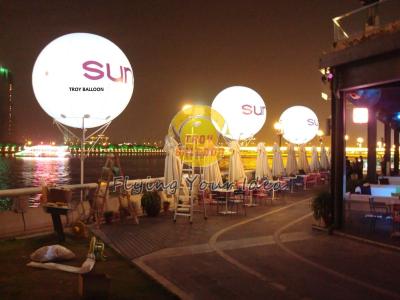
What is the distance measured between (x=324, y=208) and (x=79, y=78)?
640cm

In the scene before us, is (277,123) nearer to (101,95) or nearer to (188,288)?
(101,95)

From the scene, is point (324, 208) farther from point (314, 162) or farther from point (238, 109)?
point (314, 162)

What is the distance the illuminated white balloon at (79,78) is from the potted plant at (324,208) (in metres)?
5.31

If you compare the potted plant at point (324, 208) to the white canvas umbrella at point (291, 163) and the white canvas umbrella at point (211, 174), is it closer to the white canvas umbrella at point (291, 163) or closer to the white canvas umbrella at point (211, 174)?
the white canvas umbrella at point (211, 174)

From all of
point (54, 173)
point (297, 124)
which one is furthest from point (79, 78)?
point (54, 173)

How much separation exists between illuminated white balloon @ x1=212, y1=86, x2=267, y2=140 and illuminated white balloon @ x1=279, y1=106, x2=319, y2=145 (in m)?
5.19

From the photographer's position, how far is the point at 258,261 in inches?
310

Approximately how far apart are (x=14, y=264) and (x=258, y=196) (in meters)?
10.1

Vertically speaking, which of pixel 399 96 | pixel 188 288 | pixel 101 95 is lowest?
pixel 188 288

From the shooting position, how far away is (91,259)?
7.01 m

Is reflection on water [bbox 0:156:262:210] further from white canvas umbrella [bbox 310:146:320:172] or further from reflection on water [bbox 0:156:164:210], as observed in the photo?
white canvas umbrella [bbox 310:146:320:172]

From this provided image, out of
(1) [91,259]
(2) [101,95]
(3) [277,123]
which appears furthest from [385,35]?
(3) [277,123]

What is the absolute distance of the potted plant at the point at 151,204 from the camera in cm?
1260

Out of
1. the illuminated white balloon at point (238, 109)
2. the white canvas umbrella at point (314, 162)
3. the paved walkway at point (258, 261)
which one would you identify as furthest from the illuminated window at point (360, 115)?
the white canvas umbrella at point (314, 162)
